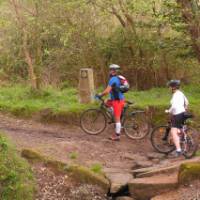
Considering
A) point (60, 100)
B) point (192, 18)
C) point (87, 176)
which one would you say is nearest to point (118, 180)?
point (87, 176)

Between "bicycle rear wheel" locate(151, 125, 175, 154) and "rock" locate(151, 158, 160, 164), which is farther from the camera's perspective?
"bicycle rear wheel" locate(151, 125, 175, 154)

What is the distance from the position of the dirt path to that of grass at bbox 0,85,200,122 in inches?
20.1

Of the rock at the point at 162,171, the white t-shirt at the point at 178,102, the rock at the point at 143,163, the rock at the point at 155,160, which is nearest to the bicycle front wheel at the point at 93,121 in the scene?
the rock at the point at 155,160

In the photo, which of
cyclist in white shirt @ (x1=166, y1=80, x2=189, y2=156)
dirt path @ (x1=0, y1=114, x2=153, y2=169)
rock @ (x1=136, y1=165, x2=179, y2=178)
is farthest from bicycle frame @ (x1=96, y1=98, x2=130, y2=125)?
rock @ (x1=136, y1=165, x2=179, y2=178)

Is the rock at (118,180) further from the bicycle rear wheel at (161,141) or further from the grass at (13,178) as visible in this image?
the bicycle rear wheel at (161,141)

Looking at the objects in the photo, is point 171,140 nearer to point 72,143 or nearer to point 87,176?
point 72,143

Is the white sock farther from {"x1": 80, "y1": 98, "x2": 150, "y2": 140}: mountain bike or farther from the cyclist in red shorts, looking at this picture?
{"x1": 80, "y1": 98, "x2": 150, "y2": 140}: mountain bike

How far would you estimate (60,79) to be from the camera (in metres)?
21.9

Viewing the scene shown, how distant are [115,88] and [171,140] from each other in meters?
2.07

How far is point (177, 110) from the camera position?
13.6m

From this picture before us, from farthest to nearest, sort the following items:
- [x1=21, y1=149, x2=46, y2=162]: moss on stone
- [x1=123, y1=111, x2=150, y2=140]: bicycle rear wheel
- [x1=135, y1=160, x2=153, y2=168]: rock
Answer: [x1=123, y1=111, x2=150, y2=140]: bicycle rear wheel < [x1=135, y1=160, x2=153, y2=168]: rock < [x1=21, y1=149, x2=46, y2=162]: moss on stone

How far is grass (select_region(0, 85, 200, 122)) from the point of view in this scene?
17172 mm

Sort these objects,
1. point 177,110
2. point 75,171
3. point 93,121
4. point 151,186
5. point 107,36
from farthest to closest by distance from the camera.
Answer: point 107,36 < point 93,121 < point 177,110 < point 75,171 < point 151,186

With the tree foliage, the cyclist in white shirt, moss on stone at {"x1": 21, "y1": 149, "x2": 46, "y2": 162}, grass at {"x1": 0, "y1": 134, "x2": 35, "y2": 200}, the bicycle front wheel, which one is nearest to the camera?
grass at {"x1": 0, "y1": 134, "x2": 35, "y2": 200}
